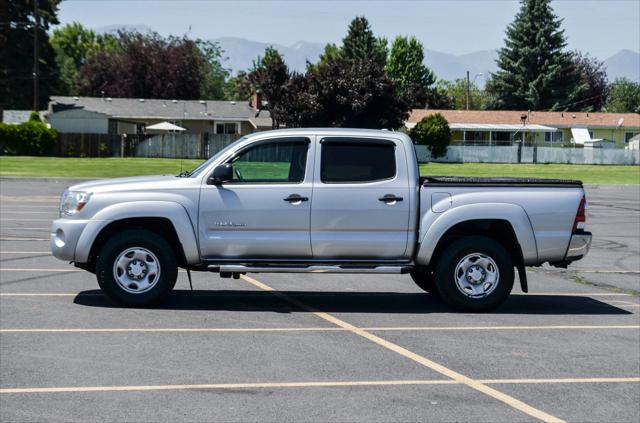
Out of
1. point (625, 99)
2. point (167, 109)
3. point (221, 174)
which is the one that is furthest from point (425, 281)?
point (625, 99)

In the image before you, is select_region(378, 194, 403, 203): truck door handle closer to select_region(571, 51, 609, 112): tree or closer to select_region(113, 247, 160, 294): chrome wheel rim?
select_region(113, 247, 160, 294): chrome wheel rim

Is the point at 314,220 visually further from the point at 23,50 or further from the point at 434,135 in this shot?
the point at 23,50

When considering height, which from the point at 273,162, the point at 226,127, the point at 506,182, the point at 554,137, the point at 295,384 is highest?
the point at 554,137

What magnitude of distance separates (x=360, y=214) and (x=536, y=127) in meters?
75.6

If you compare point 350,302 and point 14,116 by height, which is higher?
point 14,116

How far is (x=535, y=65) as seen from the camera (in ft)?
315

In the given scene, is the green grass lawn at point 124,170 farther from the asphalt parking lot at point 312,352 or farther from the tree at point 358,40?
the tree at point 358,40

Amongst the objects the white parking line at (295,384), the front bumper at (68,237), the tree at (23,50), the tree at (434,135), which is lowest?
the white parking line at (295,384)

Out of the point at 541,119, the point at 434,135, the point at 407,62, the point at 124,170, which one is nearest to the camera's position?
the point at 124,170

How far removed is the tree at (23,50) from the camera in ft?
253

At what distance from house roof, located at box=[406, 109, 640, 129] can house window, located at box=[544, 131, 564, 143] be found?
1.23 meters

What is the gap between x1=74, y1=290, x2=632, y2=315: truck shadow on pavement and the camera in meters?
11.3

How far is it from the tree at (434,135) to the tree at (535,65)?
90.7ft

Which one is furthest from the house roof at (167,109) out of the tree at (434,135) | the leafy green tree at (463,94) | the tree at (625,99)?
the leafy green tree at (463,94)
